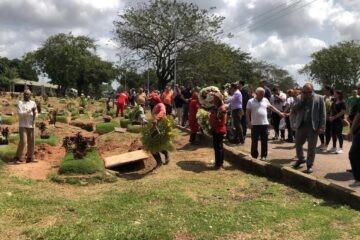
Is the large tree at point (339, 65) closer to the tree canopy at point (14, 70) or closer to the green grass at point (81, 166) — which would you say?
the tree canopy at point (14, 70)

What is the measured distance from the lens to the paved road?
8.68 m

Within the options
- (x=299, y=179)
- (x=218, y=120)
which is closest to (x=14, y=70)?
(x=218, y=120)

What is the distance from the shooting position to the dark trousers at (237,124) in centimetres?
1220

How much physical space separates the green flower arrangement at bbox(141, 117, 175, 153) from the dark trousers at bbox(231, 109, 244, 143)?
2220mm

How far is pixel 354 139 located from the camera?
793cm

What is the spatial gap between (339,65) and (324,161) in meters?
48.0

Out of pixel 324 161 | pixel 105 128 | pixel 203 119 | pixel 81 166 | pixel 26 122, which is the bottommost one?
pixel 81 166

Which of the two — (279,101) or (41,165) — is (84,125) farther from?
(279,101)

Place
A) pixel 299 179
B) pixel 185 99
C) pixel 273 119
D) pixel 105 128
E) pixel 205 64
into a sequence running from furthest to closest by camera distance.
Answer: pixel 205 64 → pixel 105 128 → pixel 185 99 → pixel 273 119 → pixel 299 179

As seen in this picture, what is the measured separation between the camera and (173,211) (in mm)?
6957

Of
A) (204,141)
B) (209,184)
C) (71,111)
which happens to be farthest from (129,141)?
(71,111)

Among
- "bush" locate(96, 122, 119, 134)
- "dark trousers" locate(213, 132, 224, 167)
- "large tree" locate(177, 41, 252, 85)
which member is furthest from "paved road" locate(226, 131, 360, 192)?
"large tree" locate(177, 41, 252, 85)

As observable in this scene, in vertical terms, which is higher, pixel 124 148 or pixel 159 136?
pixel 159 136

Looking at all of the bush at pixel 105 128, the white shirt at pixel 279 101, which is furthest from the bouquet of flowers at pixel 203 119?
Answer: the bush at pixel 105 128
